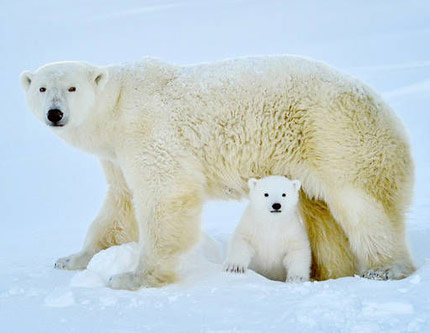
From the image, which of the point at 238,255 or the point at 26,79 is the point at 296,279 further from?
the point at 26,79

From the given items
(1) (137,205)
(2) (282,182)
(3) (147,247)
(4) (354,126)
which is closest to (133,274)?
(3) (147,247)

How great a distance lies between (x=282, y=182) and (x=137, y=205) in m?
1.13

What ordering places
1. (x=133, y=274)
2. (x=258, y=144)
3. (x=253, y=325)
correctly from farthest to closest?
(x=258, y=144) < (x=133, y=274) < (x=253, y=325)

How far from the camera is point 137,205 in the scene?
446 cm

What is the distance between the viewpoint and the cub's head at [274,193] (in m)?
4.45

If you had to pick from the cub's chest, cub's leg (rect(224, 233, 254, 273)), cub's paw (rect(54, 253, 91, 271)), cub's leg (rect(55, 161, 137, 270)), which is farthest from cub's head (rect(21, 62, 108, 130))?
the cub's chest

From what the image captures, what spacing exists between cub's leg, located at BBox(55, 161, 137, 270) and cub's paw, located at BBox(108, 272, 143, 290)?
Result: 3.31 feet

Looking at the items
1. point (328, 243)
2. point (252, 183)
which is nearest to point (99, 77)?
point (252, 183)

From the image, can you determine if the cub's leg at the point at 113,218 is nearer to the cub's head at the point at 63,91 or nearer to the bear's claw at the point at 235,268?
the cub's head at the point at 63,91

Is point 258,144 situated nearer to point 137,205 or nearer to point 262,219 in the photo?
point 262,219

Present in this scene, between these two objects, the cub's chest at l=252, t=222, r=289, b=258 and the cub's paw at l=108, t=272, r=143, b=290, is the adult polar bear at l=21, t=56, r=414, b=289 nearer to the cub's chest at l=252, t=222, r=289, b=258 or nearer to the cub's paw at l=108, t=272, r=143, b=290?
the cub's paw at l=108, t=272, r=143, b=290

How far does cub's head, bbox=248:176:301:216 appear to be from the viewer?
4.45m

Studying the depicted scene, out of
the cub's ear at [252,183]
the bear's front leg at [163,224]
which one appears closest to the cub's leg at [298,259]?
the cub's ear at [252,183]

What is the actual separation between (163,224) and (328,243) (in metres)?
1.48
